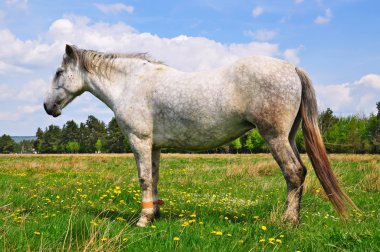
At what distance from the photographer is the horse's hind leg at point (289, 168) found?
5273 millimetres

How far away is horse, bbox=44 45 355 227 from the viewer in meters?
5.30

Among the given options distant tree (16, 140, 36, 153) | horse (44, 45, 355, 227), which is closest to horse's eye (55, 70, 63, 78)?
horse (44, 45, 355, 227)

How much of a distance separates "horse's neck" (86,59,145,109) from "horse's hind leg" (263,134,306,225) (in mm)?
2890

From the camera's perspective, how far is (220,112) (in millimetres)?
5535

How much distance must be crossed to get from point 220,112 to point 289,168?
1.31 m

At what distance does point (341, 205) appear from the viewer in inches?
219

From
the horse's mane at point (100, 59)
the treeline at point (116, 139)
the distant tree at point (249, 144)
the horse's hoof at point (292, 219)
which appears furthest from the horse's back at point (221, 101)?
the distant tree at point (249, 144)

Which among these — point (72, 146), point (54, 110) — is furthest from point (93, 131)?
point (54, 110)

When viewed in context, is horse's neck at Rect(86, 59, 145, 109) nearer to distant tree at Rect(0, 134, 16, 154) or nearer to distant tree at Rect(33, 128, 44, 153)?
distant tree at Rect(33, 128, 44, 153)

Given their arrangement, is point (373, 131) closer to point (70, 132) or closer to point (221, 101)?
point (221, 101)

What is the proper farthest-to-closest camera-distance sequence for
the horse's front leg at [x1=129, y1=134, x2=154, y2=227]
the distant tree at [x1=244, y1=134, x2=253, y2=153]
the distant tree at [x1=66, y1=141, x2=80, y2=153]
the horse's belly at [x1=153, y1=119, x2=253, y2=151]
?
the distant tree at [x1=66, y1=141, x2=80, y2=153]
the distant tree at [x1=244, y1=134, x2=253, y2=153]
the horse's front leg at [x1=129, y1=134, x2=154, y2=227]
the horse's belly at [x1=153, y1=119, x2=253, y2=151]

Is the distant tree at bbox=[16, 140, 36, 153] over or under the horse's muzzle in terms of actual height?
over

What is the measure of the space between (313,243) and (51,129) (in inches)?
5609

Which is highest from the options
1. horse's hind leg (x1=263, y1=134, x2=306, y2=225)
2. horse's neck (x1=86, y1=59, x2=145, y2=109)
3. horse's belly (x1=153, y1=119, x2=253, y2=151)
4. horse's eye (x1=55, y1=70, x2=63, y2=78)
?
horse's eye (x1=55, y1=70, x2=63, y2=78)
